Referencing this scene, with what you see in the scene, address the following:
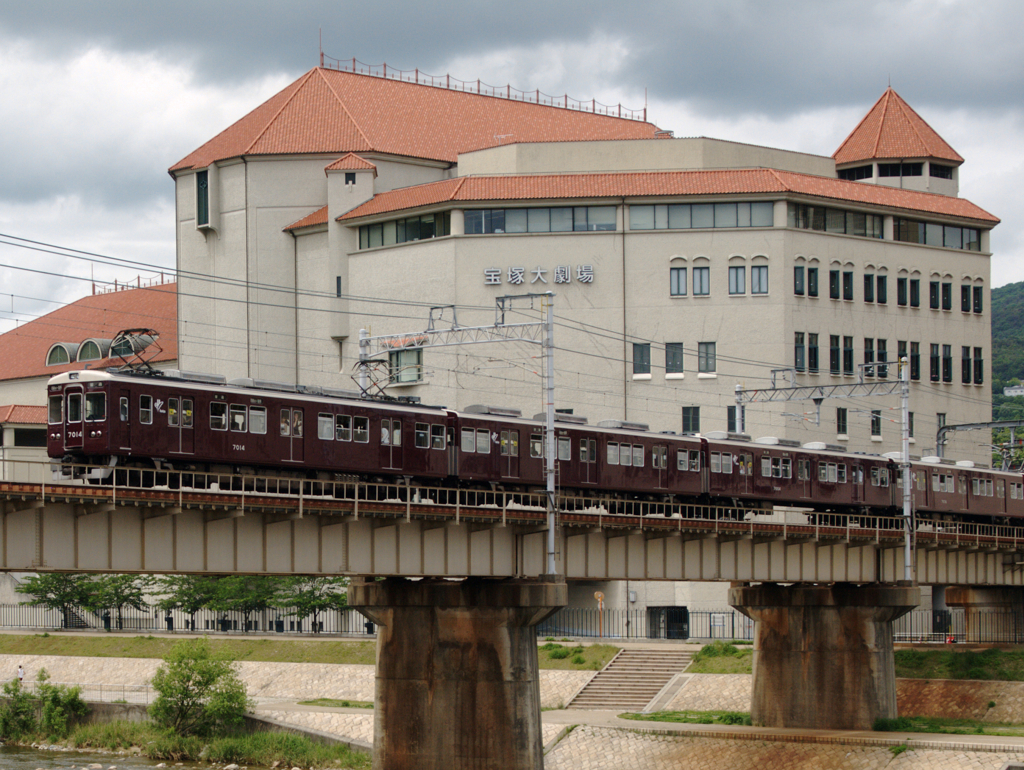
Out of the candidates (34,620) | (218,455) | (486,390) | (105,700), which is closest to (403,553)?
(218,455)

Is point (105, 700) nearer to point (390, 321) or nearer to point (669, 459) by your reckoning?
point (669, 459)

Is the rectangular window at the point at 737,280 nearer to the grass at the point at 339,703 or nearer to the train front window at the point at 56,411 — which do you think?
the grass at the point at 339,703

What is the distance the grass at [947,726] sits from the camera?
2331 inches

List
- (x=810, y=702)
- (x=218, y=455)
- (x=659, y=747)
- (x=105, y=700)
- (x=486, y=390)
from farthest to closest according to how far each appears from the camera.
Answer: (x=486, y=390)
(x=105, y=700)
(x=810, y=702)
(x=659, y=747)
(x=218, y=455)

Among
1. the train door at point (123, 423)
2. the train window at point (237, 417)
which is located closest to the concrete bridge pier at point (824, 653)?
the train window at point (237, 417)

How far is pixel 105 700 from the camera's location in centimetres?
7025

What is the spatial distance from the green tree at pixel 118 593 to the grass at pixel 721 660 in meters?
36.9

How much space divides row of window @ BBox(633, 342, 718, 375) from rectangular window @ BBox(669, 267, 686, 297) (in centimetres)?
Answer: 321

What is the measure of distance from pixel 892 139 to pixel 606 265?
99.6 ft

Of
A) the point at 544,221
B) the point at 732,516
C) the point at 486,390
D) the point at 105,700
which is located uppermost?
the point at 544,221

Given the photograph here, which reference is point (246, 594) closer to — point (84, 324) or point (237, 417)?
point (237, 417)

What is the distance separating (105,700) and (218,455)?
31625 mm

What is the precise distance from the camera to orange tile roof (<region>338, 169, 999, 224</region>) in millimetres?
96000

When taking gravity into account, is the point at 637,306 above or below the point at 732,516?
above
